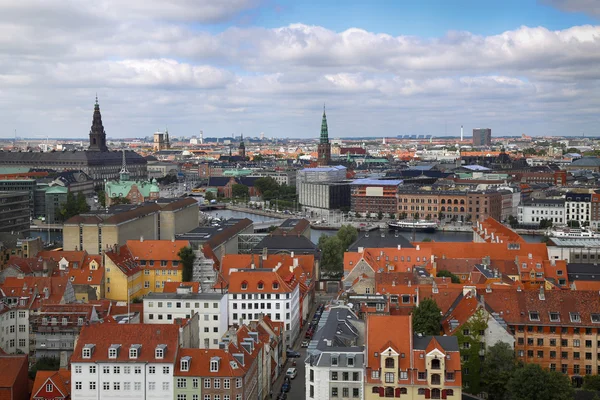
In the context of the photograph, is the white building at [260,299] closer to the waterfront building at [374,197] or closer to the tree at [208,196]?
the waterfront building at [374,197]

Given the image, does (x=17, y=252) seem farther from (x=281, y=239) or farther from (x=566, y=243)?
(x=566, y=243)

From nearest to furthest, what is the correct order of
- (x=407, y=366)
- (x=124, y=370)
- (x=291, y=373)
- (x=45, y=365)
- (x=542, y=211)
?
1. (x=407, y=366)
2. (x=124, y=370)
3. (x=45, y=365)
4. (x=291, y=373)
5. (x=542, y=211)

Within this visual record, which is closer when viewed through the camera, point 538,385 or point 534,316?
point 538,385

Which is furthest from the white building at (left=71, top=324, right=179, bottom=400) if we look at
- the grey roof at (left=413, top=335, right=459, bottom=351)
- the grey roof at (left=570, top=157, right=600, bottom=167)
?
the grey roof at (left=570, top=157, right=600, bottom=167)

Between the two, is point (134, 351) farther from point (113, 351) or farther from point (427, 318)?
point (427, 318)

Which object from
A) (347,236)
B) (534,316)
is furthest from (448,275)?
(347,236)

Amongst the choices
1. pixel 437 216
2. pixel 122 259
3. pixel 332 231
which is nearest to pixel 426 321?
pixel 122 259

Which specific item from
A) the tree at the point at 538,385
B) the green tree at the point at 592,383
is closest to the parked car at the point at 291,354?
the tree at the point at 538,385
